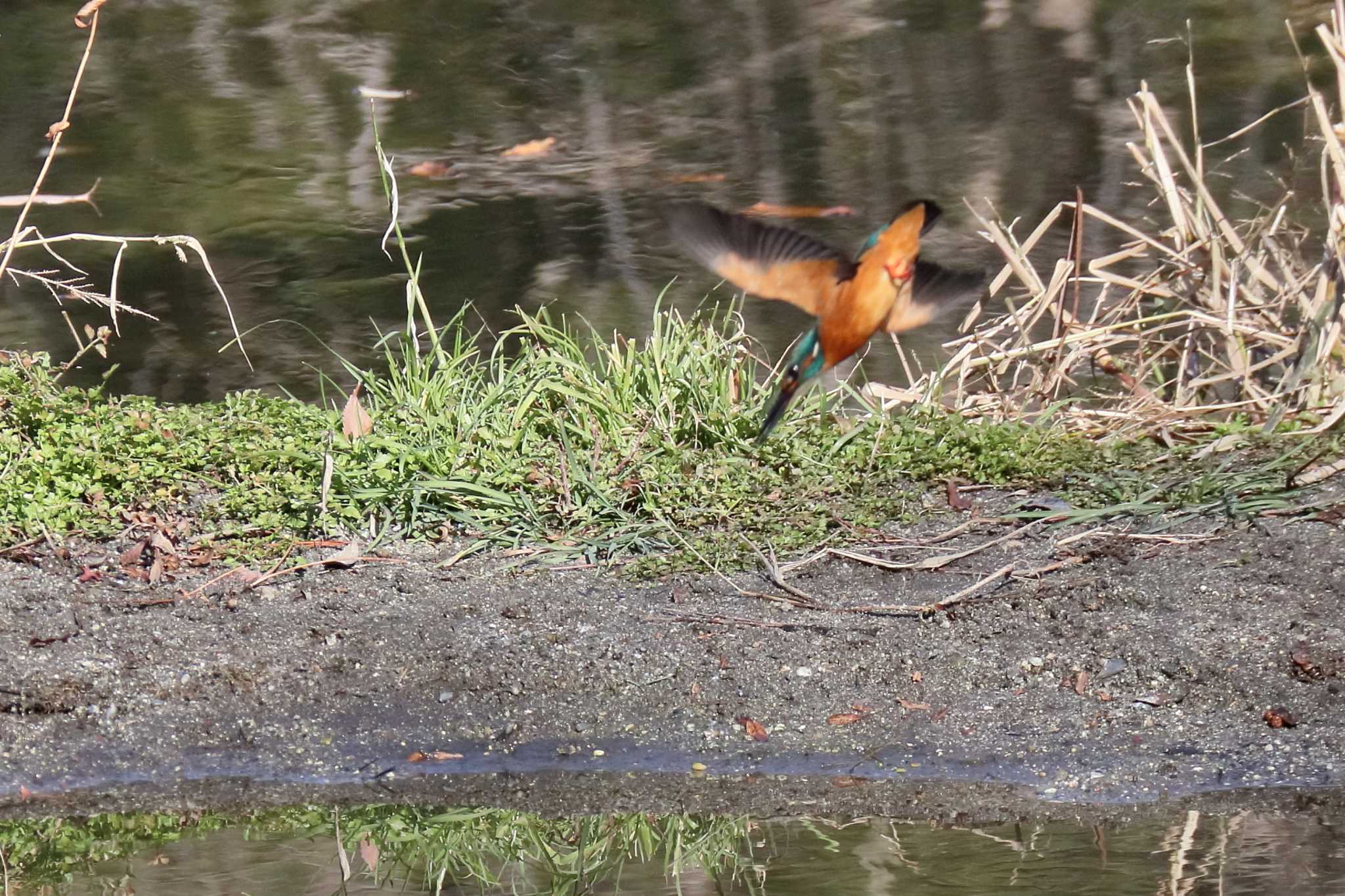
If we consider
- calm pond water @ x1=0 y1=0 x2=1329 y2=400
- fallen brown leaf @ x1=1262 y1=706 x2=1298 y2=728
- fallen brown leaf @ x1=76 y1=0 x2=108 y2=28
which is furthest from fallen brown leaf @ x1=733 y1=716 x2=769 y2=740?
calm pond water @ x1=0 y1=0 x2=1329 y2=400

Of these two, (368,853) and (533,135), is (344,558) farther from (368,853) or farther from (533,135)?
(533,135)

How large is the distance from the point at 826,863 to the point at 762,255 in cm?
189

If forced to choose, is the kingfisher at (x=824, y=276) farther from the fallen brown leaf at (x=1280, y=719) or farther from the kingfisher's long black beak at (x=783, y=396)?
the fallen brown leaf at (x=1280, y=719)

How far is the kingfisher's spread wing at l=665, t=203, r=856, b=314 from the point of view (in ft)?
14.8

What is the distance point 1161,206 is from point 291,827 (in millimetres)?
6940

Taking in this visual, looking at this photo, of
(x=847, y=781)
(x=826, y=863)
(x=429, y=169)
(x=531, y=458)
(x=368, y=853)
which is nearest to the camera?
(x=826, y=863)

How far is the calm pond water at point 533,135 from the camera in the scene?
802 centimetres

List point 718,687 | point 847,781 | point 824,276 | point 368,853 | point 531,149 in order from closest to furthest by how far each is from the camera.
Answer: point 368,853 < point 847,781 < point 718,687 < point 824,276 < point 531,149

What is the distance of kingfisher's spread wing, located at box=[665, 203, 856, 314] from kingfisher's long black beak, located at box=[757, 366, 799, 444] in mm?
199

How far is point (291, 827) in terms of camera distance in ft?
11.5

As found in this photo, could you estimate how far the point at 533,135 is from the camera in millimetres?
10852

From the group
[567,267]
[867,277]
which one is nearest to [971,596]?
[867,277]

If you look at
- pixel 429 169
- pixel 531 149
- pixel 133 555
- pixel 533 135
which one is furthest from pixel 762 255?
pixel 533 135

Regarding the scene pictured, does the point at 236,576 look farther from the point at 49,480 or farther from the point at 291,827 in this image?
the point at 291,827
